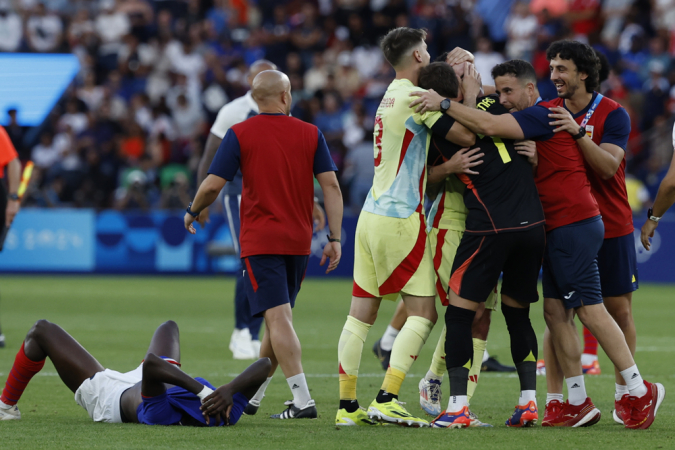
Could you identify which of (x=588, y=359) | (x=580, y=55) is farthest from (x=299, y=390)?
(x=588, y=359)

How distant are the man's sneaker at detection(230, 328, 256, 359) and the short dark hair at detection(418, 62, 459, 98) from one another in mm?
3833

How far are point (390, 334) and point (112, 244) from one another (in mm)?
11663

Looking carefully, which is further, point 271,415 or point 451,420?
point 271,415

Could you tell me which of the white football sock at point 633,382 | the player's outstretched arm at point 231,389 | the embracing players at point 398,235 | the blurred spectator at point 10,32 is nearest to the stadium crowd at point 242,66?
the blurred spectator at point 10,32

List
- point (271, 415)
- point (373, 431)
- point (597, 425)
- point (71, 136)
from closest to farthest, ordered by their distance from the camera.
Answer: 1. point (373, 431)
2. point (597, 425)
3. point (271, 415)
4. point (71, 136)

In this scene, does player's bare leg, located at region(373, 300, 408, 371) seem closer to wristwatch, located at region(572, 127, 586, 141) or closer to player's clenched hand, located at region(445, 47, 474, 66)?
player's clenched hand, located at region(445, 47, 474, 66)

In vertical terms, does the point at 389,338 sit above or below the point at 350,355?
below

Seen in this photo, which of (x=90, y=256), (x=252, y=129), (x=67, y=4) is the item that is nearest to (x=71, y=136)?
(x=90, y=256)

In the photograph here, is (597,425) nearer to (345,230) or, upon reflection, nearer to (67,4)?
(345,230)

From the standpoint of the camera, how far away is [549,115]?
17.2 ft

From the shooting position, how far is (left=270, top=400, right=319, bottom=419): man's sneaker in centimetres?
555

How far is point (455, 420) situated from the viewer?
5.12 m

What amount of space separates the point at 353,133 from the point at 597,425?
569 inches

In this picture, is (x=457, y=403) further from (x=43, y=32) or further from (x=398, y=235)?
(x=43, y=32)
